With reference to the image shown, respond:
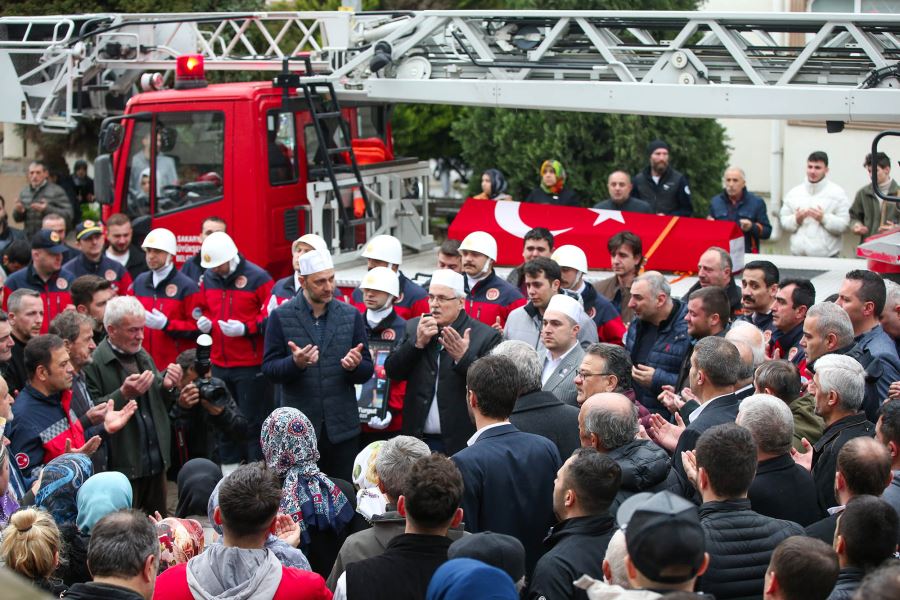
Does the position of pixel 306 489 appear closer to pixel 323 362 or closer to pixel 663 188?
pixel 323 362

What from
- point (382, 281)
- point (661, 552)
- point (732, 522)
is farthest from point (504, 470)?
point (382, 281)

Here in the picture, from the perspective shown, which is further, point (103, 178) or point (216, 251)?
point (103, 178)

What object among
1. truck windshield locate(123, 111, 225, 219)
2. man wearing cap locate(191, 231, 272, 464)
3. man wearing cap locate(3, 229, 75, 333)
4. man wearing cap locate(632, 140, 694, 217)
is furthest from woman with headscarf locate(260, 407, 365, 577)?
man wearing cap locate(632, 140, 694, 217)

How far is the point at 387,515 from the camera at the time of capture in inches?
184

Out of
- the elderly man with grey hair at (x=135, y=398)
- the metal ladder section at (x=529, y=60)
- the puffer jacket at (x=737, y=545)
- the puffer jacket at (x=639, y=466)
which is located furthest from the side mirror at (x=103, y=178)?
the puffer jacket at (x=737, y=545)

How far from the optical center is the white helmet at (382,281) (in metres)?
7.90

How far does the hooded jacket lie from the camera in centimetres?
420

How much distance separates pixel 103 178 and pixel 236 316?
2.12m

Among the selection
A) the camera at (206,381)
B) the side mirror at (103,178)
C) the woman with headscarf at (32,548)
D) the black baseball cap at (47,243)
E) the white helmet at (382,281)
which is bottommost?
the camera at (206,381)

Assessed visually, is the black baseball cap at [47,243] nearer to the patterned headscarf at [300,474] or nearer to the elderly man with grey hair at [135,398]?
the elderly man with grey hair at [135,398]

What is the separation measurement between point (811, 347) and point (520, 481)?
2226 millimetres

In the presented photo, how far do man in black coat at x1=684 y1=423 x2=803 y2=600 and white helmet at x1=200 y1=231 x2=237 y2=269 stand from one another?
5.13 m

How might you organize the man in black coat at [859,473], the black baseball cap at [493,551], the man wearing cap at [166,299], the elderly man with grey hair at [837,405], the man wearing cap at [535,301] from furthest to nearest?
the man wearing cap at [166,299] → the man wearing cap at [535,301] → the elderly man with grey hair at [837,405] → the man in black coat at [859,473] → the black baseball cap at [493,551]

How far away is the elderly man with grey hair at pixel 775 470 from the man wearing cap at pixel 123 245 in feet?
21.2
